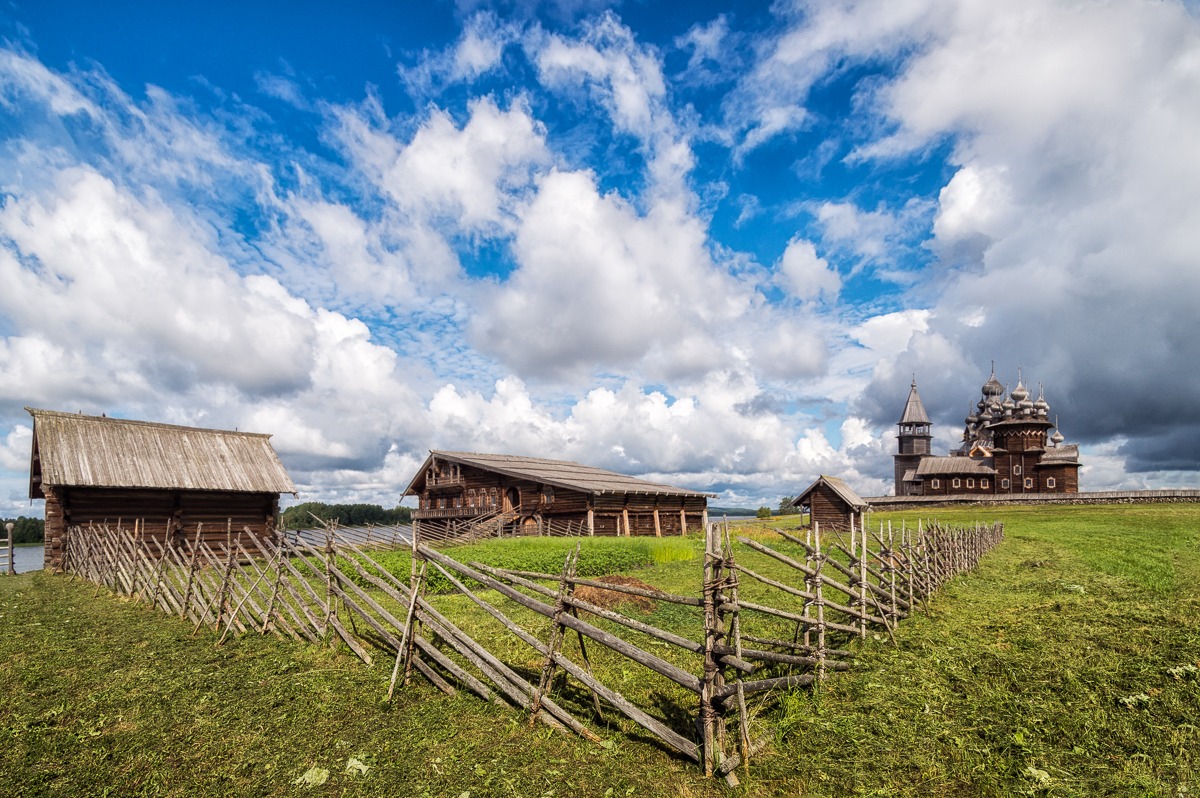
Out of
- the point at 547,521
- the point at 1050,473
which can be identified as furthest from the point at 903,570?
the point at 1050,473

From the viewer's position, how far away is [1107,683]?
7.03 metres

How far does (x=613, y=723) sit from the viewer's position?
7.19 metres

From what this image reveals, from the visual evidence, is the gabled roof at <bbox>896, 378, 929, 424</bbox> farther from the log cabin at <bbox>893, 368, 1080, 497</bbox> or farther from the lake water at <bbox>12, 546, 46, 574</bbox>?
the lake water at <bbox>12, 546, 46, 574</bbox>

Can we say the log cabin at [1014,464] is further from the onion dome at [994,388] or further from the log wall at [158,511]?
the log wall at [158,511]

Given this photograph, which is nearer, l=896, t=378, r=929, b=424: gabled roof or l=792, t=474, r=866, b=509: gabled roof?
l=792, t=474, r=866, b=509: gabled roof

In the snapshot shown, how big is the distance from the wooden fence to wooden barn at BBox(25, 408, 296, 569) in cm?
800

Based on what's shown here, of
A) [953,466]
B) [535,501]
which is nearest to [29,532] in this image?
[535,501]

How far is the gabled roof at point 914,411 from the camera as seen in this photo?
74.9m

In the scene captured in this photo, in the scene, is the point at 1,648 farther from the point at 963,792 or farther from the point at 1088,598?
the point at 1088,598

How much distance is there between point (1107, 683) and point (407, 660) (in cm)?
915

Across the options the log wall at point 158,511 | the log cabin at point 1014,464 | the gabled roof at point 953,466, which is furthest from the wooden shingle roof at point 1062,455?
the log wall at point 158,511

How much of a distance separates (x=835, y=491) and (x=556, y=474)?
62.4 ft

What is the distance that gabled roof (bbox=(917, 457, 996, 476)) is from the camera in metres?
62.0

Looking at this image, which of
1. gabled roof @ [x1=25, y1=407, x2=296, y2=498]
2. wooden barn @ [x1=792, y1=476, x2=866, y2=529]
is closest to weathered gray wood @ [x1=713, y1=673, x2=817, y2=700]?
gabled roof @ [x1=25, y1=407, x2=296, y2=498]
